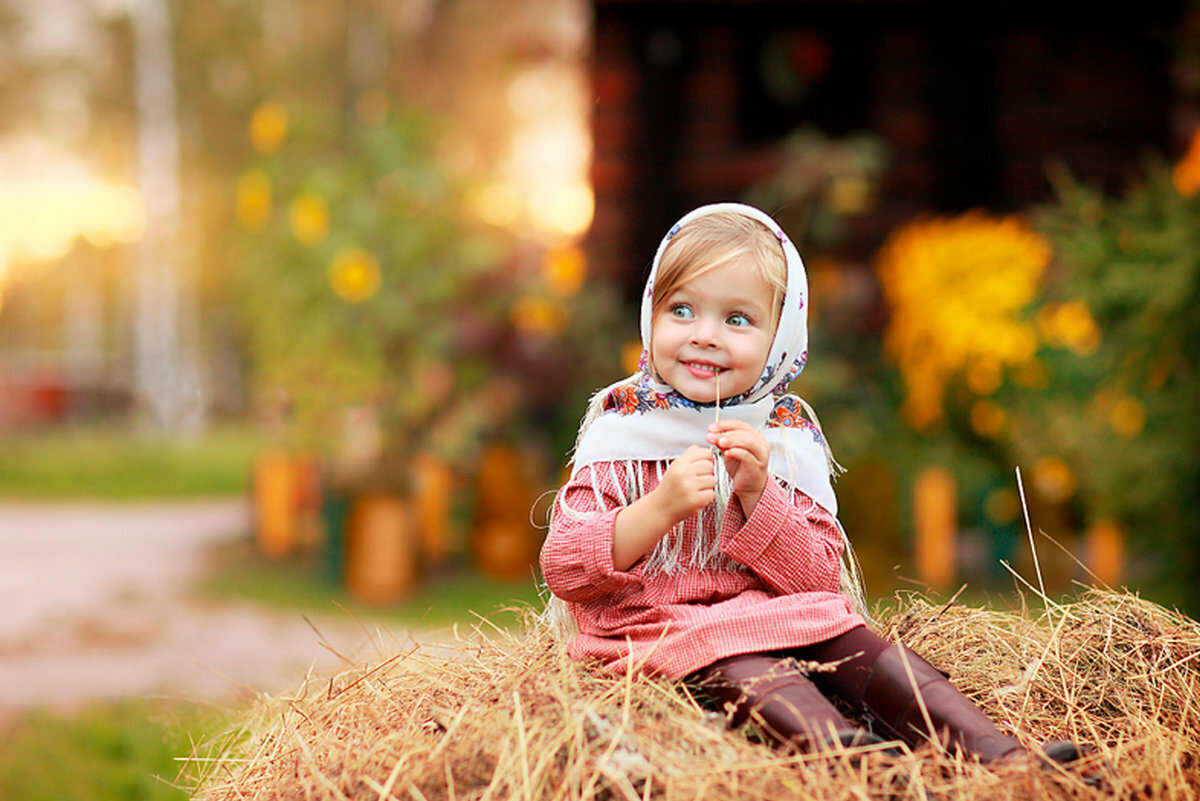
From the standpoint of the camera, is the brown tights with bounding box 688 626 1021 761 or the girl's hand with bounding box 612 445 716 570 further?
the girl's hand with bounding box 612 445 716 570

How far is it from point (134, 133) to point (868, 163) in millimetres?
12353

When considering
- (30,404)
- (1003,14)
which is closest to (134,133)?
(30,404)

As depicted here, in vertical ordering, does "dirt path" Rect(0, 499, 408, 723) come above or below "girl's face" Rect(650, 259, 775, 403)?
below

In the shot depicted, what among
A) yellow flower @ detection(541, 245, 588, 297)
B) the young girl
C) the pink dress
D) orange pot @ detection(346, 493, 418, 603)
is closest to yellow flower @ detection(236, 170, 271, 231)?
yellow flower @ detection(541, 245, 588, 297)

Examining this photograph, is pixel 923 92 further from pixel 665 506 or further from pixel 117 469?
pixel 117 469

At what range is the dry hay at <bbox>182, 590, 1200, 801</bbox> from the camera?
1312mm

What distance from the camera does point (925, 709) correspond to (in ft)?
4.85

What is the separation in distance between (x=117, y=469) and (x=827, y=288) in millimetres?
7783

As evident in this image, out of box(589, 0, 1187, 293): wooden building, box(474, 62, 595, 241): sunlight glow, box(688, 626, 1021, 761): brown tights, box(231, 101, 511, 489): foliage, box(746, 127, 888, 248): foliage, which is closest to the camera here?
box(688, 626, 1021, 761): brown tights

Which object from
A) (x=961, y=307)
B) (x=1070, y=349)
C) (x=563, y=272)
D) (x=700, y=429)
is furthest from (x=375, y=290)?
(x=700, y=429)

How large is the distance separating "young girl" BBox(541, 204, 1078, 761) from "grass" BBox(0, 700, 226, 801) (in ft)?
3.71

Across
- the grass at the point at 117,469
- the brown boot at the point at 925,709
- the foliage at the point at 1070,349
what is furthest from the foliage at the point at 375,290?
the grass at the point at 117,469

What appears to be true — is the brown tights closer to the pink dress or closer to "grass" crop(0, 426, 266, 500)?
the pink dress

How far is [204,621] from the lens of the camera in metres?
4.96
